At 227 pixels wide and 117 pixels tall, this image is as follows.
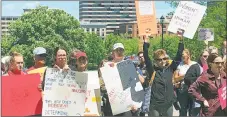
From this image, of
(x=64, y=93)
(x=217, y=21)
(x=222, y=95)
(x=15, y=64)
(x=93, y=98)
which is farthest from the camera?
(x=217, y=21)

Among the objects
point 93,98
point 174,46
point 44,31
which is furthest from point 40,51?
point 174,46

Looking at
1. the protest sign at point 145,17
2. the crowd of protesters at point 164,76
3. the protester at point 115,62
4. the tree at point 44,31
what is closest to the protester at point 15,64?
the crowd of protesters at point 164,76

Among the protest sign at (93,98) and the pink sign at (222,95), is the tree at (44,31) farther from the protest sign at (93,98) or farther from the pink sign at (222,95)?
the pink sign at (222,95)

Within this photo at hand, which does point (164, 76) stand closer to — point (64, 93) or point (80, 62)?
point (80, 62)

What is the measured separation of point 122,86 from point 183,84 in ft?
11.0

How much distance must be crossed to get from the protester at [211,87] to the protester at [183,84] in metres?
3.67

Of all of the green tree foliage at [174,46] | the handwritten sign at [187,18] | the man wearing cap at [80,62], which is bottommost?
the green tree foliage at [174,46]

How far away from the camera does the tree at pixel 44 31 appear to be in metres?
68.9

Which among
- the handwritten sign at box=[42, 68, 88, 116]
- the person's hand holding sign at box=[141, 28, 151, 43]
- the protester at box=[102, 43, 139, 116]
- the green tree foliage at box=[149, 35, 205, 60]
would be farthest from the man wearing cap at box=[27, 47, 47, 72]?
the green tree foliage at box=[149, 35, 205, 60]

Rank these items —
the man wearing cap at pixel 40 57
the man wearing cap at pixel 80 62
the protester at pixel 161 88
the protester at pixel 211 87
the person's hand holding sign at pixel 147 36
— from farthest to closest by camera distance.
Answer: the person's hand holding sign at pixel 147 36, the protester at pixel 161 88, the man wearing cap at pixel 40 57, the man wearing cap at pixel 80 62, the protester at pixel 211 87

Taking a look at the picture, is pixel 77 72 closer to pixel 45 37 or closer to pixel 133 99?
pixel 133 99

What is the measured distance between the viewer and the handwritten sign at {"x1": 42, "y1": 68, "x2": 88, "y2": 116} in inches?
277

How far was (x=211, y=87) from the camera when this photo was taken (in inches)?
277

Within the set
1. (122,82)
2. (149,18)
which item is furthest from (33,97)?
(149,18)
